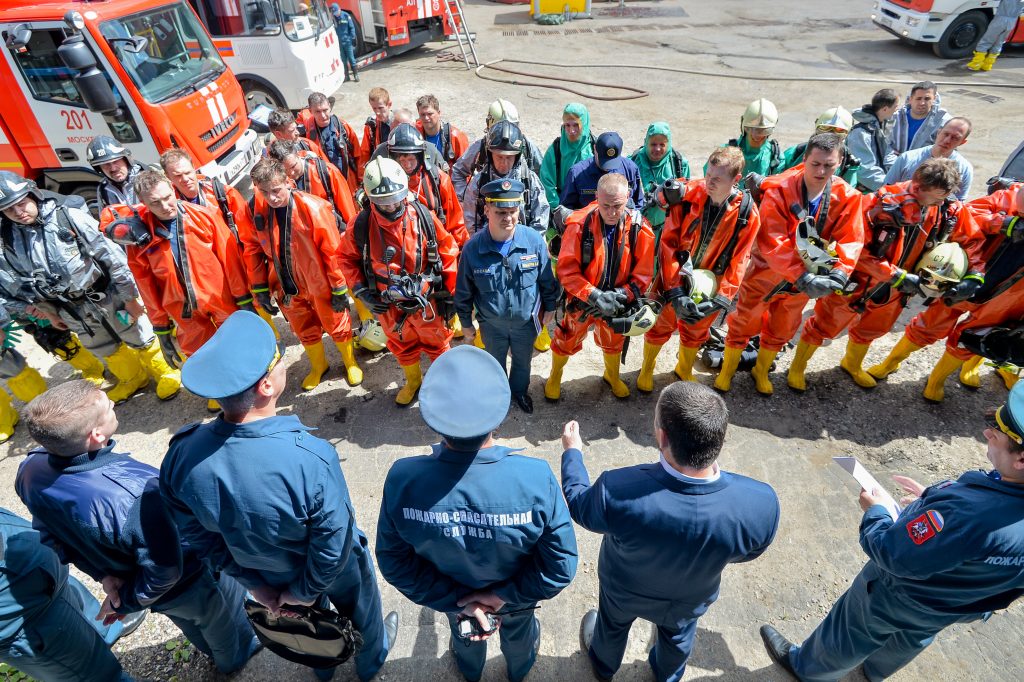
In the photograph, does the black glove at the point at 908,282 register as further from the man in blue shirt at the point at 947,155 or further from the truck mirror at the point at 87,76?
the truck mirror at the point at 87,76

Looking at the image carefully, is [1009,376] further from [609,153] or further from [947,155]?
[609,153]

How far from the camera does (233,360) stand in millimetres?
2094

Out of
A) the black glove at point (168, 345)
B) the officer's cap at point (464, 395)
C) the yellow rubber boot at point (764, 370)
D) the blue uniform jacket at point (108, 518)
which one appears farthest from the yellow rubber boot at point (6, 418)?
the yellow rubber boot at point (764, 370)

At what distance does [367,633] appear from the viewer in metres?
2.82

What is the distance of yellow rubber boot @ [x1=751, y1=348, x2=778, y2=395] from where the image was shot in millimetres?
4824

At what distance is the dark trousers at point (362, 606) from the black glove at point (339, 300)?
Result: 247 centimetres

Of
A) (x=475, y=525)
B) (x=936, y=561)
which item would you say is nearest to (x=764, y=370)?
(x=936, y=561)

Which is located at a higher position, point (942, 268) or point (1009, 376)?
point (942, 268)

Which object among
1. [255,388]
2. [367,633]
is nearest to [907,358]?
[367,633]

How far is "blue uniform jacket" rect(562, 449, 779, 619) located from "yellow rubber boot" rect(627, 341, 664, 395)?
2.76 meters

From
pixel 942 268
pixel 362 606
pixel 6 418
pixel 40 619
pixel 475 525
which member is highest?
pixel 475 525

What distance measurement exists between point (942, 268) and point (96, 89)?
Answer: 8698mm

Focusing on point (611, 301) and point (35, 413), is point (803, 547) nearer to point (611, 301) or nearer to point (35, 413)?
point (611, 301)

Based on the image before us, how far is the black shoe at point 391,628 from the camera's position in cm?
317
